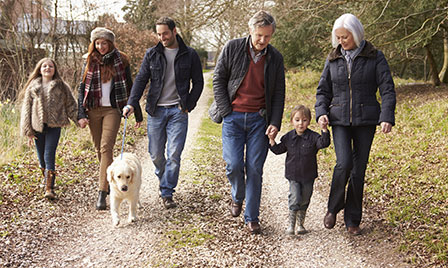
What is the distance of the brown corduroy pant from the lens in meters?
5.62

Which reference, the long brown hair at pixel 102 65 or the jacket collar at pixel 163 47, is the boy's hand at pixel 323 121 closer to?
the jacket collar at pixel 163 47

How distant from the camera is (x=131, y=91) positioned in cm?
550

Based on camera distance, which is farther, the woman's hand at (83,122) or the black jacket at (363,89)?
the woman's hand at (83,122)

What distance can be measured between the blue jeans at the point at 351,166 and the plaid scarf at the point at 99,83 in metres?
2.88

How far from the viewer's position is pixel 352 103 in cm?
459

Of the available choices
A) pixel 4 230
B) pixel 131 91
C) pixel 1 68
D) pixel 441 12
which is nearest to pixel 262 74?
pixel 131 91

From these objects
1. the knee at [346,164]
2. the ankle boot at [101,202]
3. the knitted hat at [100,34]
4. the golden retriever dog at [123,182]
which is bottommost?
the ankle boot at [101,202]

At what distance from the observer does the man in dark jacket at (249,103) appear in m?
4.67

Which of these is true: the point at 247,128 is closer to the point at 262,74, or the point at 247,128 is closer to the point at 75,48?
the point at 262,74

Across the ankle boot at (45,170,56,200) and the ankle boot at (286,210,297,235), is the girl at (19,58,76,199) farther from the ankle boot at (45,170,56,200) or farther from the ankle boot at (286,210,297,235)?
the ankle boot at (286,210,297,235)

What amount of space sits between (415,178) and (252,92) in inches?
146

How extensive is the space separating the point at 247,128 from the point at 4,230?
3.15m

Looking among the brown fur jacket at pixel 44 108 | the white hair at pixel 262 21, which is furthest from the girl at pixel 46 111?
the white hair at pixel 262 21

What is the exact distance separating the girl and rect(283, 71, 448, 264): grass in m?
4.63
